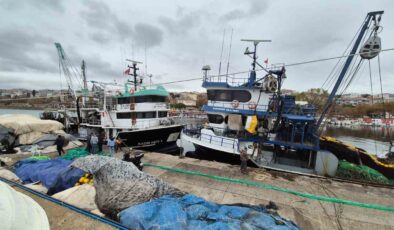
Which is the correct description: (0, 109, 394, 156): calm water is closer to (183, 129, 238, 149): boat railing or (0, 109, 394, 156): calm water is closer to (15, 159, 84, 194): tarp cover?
(183, 129, 238, 149): boat railing

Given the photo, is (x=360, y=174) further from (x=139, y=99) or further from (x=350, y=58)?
(x=139, y=99)

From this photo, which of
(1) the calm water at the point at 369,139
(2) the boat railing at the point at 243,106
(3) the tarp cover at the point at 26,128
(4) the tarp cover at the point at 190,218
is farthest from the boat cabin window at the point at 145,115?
(1) the calm water at the point at 369,139

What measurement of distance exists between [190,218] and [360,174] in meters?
9.04

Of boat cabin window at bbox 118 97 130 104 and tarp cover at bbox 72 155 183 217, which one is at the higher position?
boat cabin window at bbox 118 97 130 104

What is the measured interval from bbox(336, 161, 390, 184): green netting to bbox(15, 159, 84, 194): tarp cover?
10884 millimetres

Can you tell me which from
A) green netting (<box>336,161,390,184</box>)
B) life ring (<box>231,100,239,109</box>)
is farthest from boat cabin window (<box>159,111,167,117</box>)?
green netting (<box>336,161,390,184</box>)

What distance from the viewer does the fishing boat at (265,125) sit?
8555 mm

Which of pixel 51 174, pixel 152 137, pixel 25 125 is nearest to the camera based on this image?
pixel 51 174

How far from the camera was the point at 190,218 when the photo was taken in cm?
333

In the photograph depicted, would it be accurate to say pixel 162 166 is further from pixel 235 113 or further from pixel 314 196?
pixel 314 196

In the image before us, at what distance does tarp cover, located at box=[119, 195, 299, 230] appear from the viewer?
10.1 feet

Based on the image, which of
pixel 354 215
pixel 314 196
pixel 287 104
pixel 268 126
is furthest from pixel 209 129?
pixel 354 215

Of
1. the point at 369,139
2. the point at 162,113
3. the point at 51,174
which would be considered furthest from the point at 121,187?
the point at 369,139

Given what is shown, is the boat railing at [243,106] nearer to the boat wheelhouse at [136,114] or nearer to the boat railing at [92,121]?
the boat wheelhouse at [136,114]
